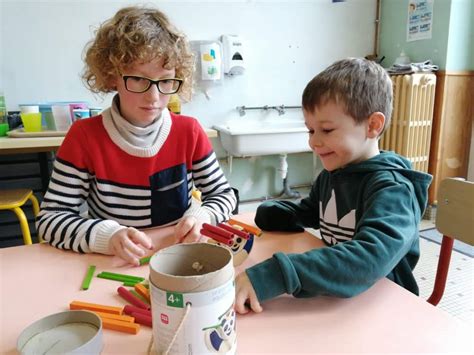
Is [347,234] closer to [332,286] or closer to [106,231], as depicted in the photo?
[332,286]

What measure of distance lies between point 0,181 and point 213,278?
2.27m

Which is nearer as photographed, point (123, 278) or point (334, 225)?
point (123, 278)

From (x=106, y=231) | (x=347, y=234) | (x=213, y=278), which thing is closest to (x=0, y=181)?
(x=106, y=231)

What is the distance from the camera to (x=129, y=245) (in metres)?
0.71

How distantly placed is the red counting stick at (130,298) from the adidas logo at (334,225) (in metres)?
0.43

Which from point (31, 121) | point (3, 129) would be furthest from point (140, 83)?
point (3, 129)

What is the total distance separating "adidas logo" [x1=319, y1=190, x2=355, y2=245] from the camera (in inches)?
31.6

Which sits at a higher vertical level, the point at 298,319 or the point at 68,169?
the point at 68,169

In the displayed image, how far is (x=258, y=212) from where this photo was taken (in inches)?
35.8

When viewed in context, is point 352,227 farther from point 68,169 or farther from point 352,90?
point 68,169

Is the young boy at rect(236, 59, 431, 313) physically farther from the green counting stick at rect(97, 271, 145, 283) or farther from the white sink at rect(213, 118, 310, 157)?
the white sink at rect(213, 118, 310, 157)

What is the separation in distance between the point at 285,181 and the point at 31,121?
1.79m

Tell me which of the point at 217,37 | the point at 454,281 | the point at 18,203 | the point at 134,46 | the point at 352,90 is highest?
the point at 217,37

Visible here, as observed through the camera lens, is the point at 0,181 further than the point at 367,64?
Yes
